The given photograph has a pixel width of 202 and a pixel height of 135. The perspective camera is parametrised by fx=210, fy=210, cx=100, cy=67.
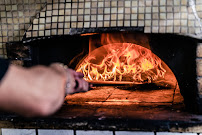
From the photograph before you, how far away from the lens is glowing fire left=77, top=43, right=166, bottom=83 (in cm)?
268

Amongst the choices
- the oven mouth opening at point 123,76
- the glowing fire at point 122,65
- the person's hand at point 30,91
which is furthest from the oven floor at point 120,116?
the person's hand at point 30,91

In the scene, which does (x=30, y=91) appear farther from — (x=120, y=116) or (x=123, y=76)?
(x=123, y=76)

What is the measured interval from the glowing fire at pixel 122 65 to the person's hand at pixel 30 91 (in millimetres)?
1870

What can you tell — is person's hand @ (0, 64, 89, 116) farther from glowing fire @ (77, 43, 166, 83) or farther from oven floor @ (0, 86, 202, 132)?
Answer: glowing fire @ (77, 43, 166, 83)

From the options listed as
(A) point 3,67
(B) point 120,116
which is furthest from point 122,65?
(A) point 3,67

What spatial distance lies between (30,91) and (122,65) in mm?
2273

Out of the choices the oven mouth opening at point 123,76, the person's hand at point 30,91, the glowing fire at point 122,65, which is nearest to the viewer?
the person's hand at point 30,91

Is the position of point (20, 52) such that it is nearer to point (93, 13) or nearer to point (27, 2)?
point (27, 2)

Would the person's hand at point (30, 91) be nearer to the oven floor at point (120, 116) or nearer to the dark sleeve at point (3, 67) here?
the dark sleeve at point (3, 67)

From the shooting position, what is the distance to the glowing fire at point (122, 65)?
2.68m

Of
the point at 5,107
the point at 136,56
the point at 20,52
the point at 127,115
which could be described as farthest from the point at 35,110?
the point at 136,56

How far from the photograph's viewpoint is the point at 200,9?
1.61 metres

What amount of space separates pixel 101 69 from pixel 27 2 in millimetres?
1405

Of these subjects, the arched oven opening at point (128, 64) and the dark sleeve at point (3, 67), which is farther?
the arched oven opening at point (128, 64)
